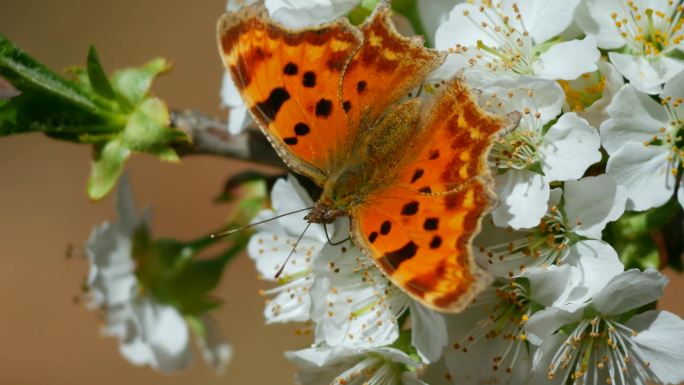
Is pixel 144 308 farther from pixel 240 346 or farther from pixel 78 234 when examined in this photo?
pixel 78 234

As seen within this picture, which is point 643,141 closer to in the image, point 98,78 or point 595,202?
point 595,202

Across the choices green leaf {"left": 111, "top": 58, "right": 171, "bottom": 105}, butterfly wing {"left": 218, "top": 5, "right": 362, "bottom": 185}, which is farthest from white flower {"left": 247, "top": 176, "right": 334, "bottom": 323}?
green leaf {"left": 111, "top": 58, "right": 171, "bottom": 105}

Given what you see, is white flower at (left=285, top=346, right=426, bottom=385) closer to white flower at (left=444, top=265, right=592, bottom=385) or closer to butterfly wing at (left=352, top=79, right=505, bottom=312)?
white flower at (left=444, top=265, right=592, bottom=385)

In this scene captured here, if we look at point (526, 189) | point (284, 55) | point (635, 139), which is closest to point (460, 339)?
point (526, 189)

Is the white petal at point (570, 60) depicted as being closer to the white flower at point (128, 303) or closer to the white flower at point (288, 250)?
the white flower at point (288, 250)

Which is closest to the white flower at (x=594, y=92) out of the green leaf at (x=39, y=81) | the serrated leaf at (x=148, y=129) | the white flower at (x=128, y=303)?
the serrated leaf at (x=148, y=129)

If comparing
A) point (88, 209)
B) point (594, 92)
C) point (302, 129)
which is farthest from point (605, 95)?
point (88, 209)
